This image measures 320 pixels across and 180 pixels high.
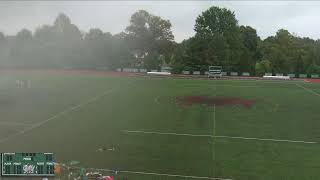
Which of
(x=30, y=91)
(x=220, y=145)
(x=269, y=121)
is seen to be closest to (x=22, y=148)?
(x=220, y=145)

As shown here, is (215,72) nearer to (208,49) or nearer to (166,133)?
(208,49)

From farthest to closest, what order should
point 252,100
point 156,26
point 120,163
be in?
1. point 156,26
2. point 252,100
3. point 120,163

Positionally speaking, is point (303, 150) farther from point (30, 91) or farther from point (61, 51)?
point (30, 91)

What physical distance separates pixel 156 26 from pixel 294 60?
30271 mm

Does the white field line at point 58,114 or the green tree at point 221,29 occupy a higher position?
the green tree at point 221,29

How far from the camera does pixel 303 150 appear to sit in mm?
25938

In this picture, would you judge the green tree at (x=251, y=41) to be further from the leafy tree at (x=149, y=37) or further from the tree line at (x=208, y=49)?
the leafy tree at (x=149, y=37)

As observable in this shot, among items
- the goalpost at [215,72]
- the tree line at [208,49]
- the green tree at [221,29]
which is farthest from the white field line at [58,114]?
the green tree at [221,29]

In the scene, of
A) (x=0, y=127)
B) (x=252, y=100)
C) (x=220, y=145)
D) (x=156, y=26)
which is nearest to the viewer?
(x=220, y=145)
